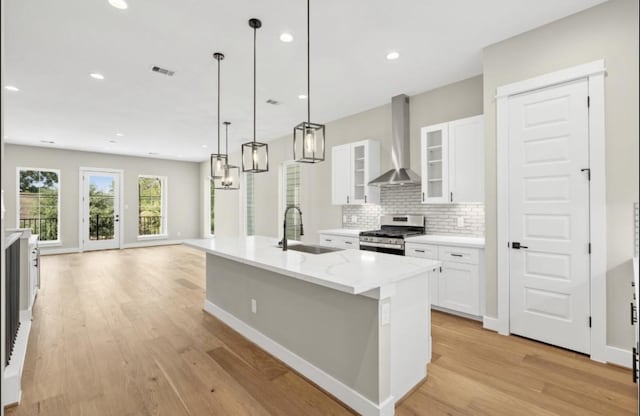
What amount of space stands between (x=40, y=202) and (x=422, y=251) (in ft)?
31.4

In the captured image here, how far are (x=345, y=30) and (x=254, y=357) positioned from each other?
3.06 meters

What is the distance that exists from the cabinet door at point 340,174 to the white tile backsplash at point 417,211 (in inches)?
15.1

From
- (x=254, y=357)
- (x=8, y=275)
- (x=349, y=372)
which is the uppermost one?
(x=8, y=275)

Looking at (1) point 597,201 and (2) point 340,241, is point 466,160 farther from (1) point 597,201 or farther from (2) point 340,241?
(2) point 340,241

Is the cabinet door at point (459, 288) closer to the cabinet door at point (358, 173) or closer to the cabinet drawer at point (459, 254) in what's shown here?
the cabinet drawer at point (459, 254)

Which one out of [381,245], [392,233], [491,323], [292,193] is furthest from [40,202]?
[491,323]

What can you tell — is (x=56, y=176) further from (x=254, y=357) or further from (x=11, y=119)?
(x=254, y=357)

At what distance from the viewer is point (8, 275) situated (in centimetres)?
226

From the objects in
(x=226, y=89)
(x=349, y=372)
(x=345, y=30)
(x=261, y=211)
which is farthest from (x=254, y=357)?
(x=261, y=211)

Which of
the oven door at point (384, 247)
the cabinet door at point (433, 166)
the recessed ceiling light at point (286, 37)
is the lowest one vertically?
the oven door at point (384, 247)

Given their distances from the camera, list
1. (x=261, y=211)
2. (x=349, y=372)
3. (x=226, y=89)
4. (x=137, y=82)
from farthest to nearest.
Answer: (x=261, y=211) < (x=226, y=89) < (x=137, y=82) < (x=349, y=372)

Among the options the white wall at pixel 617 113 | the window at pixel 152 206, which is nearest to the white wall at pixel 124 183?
the window at pixel 152 206

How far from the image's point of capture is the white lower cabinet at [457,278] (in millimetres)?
3334

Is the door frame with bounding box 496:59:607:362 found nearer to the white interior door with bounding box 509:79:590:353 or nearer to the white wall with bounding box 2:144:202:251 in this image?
the white interior door with bounding box 509:79:590:353
